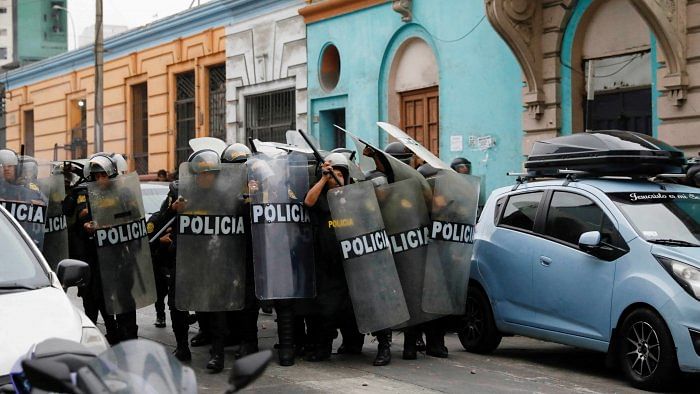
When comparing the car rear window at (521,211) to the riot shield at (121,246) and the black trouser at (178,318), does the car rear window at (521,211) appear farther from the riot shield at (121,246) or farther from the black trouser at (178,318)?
the riot shield at (121,246)

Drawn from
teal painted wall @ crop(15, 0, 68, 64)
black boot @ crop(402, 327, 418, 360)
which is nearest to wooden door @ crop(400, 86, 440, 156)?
black boot @ crop(402, 327, 418, 360)

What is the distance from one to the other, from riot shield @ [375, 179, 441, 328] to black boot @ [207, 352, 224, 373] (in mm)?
1759

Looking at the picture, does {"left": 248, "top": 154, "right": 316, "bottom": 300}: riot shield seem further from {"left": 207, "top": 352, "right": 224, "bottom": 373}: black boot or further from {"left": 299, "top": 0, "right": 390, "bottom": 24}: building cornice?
{"left": 299, "top": 0, "right": 390, "bottom": 24}: building cornice

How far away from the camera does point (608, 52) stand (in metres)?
15.6

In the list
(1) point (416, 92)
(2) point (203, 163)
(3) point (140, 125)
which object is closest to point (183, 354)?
(2) point (203, 163)

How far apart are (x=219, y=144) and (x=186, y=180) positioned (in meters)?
1.32

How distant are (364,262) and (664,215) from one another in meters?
2.60

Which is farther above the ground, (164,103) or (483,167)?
(164,103)

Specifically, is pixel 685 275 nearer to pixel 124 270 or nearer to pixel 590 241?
pixel 590 241

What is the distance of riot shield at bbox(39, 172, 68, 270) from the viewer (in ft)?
34.7

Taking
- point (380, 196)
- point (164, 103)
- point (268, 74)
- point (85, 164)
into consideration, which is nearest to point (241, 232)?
point (380, 196)

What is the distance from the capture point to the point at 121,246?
10.3 m

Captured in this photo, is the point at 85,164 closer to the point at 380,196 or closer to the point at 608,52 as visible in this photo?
the point at 380,196

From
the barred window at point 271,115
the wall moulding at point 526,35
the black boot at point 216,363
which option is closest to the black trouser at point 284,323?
the black boot at point 216,363
